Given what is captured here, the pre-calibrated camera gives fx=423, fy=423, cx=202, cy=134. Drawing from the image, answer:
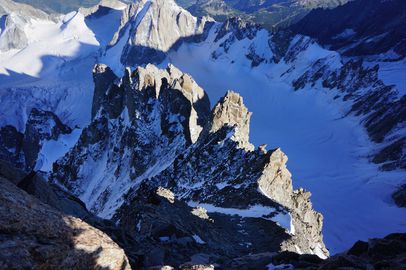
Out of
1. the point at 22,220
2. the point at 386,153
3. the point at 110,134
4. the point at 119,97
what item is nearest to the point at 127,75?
the point at 119,97

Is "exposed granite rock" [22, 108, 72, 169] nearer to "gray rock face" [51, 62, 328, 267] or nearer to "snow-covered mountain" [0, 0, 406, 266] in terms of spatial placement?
"snow-covered mountain" [0, 0, 406, 266]

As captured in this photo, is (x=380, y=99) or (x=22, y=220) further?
(x=380, y=99)

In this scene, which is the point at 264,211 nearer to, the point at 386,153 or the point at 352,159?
the point at 386,153

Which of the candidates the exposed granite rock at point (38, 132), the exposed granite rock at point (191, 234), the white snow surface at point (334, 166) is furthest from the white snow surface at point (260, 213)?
the exposed granite rock at point (38, 132)

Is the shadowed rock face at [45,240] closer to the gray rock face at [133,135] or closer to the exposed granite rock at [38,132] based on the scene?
the gray rock face at [133,135]

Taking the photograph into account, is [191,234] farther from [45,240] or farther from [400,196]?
[400,196]

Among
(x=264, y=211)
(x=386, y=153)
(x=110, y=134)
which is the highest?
(x=386, y=153)

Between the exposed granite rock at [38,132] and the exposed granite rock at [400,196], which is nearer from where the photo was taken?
the exposed granite rock at [400,196]
